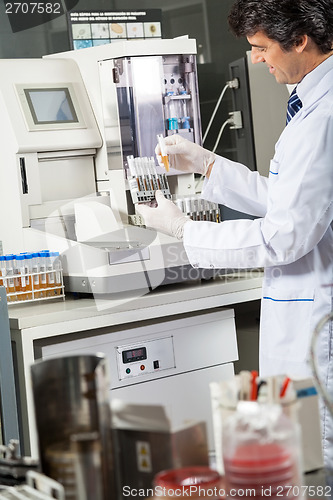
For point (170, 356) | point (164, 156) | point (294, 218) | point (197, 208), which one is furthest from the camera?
point (197, 208)

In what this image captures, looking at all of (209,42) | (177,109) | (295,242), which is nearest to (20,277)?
(177,109)

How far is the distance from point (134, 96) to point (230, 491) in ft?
6.25

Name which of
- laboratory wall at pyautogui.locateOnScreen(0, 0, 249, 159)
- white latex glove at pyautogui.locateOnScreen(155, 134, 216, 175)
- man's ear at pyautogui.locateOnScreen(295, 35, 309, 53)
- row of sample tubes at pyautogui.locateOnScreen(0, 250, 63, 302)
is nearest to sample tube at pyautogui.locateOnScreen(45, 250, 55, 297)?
row of sample tubes at pyautogui.locateOnScreen(0, 250, 63, 302)

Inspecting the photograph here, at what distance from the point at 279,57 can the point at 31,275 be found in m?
1.02

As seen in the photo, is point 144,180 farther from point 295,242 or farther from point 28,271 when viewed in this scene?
point 295,242

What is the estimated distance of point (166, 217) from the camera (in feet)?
7.55

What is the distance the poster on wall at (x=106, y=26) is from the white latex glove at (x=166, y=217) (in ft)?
3.81

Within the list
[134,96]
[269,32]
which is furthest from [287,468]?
[134,96]

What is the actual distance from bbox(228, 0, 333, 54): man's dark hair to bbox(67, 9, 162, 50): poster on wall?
1322mm

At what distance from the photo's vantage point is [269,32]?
6.69 feet

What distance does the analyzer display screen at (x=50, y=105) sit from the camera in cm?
272

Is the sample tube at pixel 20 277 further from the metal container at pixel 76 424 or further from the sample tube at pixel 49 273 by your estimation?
the metal container at pixel 76 424

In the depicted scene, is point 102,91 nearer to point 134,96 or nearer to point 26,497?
point 134,96

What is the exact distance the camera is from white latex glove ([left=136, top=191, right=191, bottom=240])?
7.45 feet
